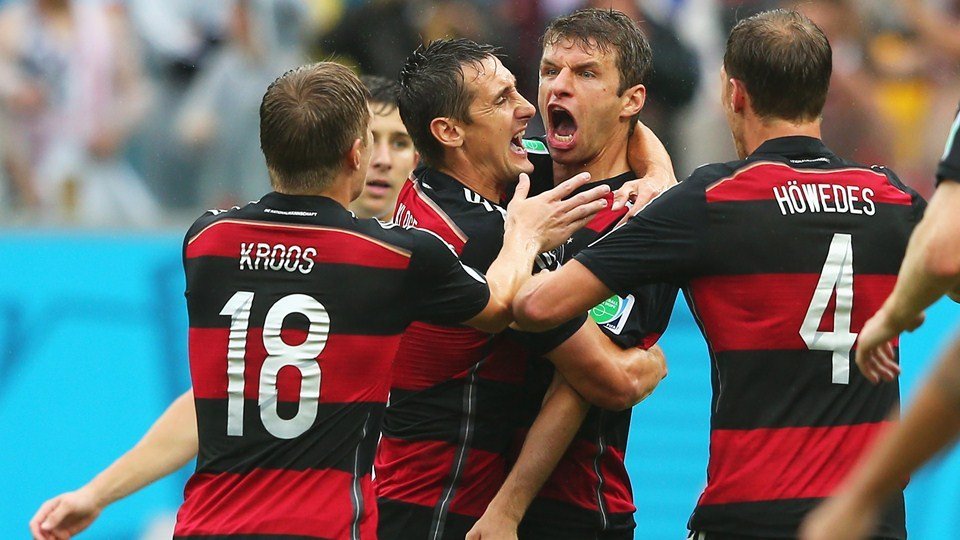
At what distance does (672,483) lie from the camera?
7.79 meters

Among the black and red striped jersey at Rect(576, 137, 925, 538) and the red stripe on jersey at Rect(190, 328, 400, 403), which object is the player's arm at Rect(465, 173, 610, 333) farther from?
the red stripe on jersey at Rect(190, 328, 400, 403)

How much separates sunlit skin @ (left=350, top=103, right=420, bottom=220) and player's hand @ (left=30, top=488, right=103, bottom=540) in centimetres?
234

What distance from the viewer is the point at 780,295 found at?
4.11 metres

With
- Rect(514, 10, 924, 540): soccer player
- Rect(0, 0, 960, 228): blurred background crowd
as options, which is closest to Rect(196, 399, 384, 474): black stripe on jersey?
Rect(514, 10, 924, 540): soccer player

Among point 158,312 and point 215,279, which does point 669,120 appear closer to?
point 158,312

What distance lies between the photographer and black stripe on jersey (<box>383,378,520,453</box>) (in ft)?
15.4

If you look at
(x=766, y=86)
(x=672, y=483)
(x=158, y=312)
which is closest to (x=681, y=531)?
(x=672, y=483)

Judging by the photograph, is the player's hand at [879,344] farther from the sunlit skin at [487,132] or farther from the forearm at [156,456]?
the forearm at [156,456]

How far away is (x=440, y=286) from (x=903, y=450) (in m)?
2.07

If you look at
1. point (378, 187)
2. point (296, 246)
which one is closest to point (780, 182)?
point (296, 246)

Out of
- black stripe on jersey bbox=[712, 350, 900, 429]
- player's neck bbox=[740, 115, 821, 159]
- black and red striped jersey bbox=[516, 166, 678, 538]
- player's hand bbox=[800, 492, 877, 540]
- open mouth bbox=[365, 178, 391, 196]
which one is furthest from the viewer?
open mouth bbox=[365, 178, 391, 196]

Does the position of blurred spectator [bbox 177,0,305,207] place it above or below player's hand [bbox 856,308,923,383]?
above

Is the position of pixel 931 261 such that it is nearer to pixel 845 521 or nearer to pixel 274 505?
pixel 845 521

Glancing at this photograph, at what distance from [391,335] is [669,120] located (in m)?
4.06
